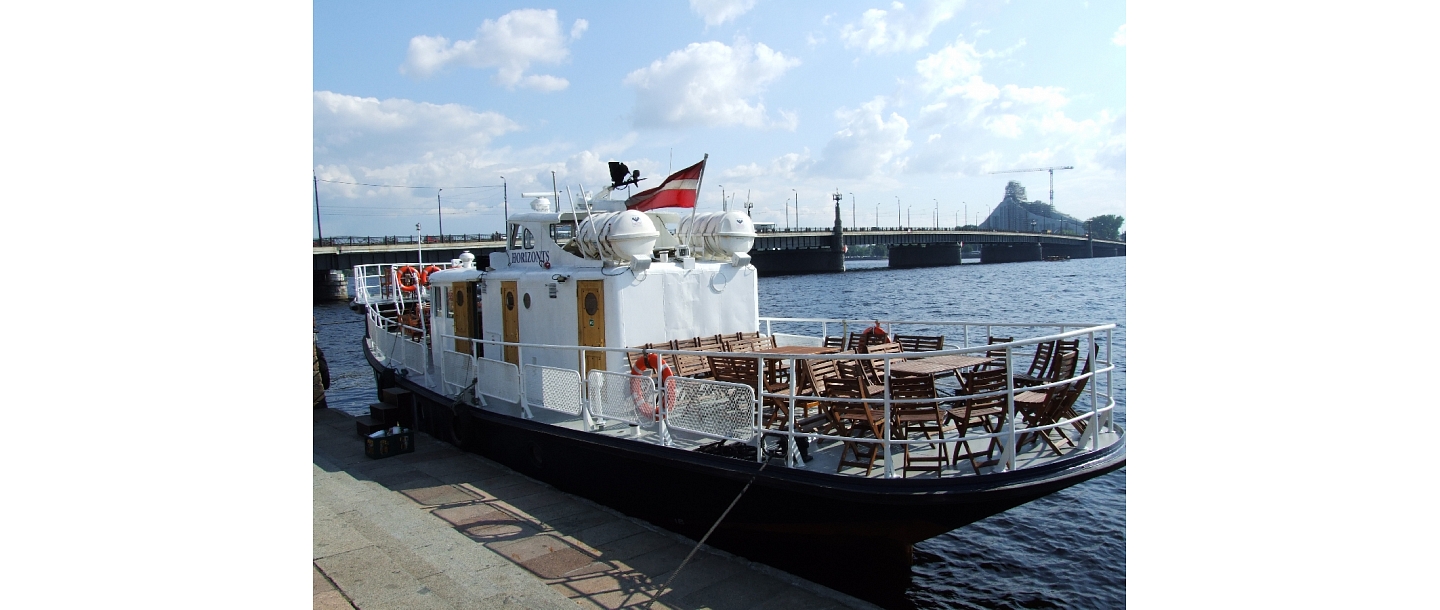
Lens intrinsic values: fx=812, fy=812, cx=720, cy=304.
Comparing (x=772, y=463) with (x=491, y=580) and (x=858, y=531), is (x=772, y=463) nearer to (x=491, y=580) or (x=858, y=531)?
(x=858, y=531)

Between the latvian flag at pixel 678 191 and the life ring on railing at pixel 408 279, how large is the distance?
1329 centimetres

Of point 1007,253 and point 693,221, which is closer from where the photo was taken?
point 693,221

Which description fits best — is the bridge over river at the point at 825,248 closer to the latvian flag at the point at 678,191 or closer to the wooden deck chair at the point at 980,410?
the latvian flag at the point at 678,191

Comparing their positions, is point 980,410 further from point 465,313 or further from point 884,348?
point 465,313

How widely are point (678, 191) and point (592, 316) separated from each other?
7.65ft

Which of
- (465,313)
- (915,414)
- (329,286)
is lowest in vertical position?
(915,414)

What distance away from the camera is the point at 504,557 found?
733 cm

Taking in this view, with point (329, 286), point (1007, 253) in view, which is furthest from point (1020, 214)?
point (329, 286)

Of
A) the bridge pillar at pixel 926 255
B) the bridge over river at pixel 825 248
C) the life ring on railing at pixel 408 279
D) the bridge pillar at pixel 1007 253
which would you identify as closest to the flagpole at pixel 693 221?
the life ring on railing at pixel 408 279

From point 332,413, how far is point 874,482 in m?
11.9

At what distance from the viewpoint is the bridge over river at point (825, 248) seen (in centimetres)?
6103

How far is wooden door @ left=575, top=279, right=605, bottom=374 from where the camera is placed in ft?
33.6

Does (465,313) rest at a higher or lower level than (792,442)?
higher

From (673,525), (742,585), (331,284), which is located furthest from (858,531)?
(331,284)
